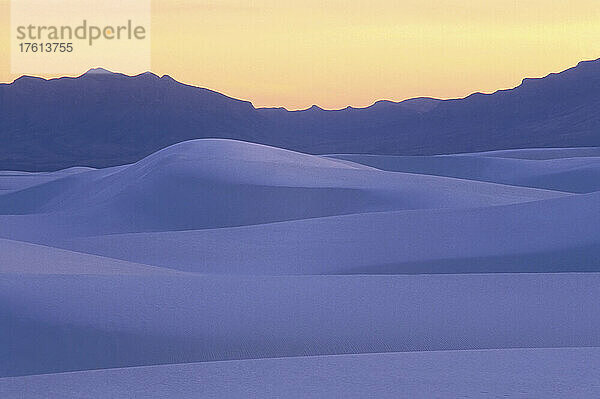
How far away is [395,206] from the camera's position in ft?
62.8

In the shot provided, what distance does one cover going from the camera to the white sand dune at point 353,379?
4.34 metres

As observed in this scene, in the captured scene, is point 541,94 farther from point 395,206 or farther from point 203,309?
point 203,309

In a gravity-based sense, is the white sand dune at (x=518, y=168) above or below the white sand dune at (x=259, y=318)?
above

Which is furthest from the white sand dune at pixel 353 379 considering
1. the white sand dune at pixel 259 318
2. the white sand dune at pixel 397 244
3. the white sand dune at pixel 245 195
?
the white sand dune at pixel 245 195

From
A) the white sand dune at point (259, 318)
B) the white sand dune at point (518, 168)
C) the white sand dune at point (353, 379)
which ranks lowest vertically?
the white sand dune at point (259, 318)

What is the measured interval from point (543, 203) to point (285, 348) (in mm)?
8513

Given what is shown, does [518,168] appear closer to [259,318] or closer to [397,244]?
[397,244]

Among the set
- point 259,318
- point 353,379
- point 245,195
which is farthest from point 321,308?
point 245,195

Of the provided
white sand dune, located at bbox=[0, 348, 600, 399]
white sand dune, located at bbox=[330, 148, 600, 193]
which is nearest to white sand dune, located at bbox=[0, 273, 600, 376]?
white sand dune, located at bbox=[0, 348, 600, 399]

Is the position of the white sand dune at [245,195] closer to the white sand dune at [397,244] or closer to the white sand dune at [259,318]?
the white sand dune at [397,244]

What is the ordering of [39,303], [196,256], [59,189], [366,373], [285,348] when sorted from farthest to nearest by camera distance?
1. [59,189]
2. [196,256]
3. [39,303]
4. [285,348]
5. [366,373]

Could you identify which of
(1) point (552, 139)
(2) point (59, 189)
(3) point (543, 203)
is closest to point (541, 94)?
(1) point (552, 139)

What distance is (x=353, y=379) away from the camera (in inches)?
182

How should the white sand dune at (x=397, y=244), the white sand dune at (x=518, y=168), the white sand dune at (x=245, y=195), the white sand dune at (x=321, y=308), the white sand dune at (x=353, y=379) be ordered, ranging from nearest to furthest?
the white sand dune at (x=353, y=379) < the white sand dune at (x=321, y=308) < the white sand dune at (x=397, y=244) < the white sand dune at (x=245, y=195) < the white sand dune at (x=518, y=168)
